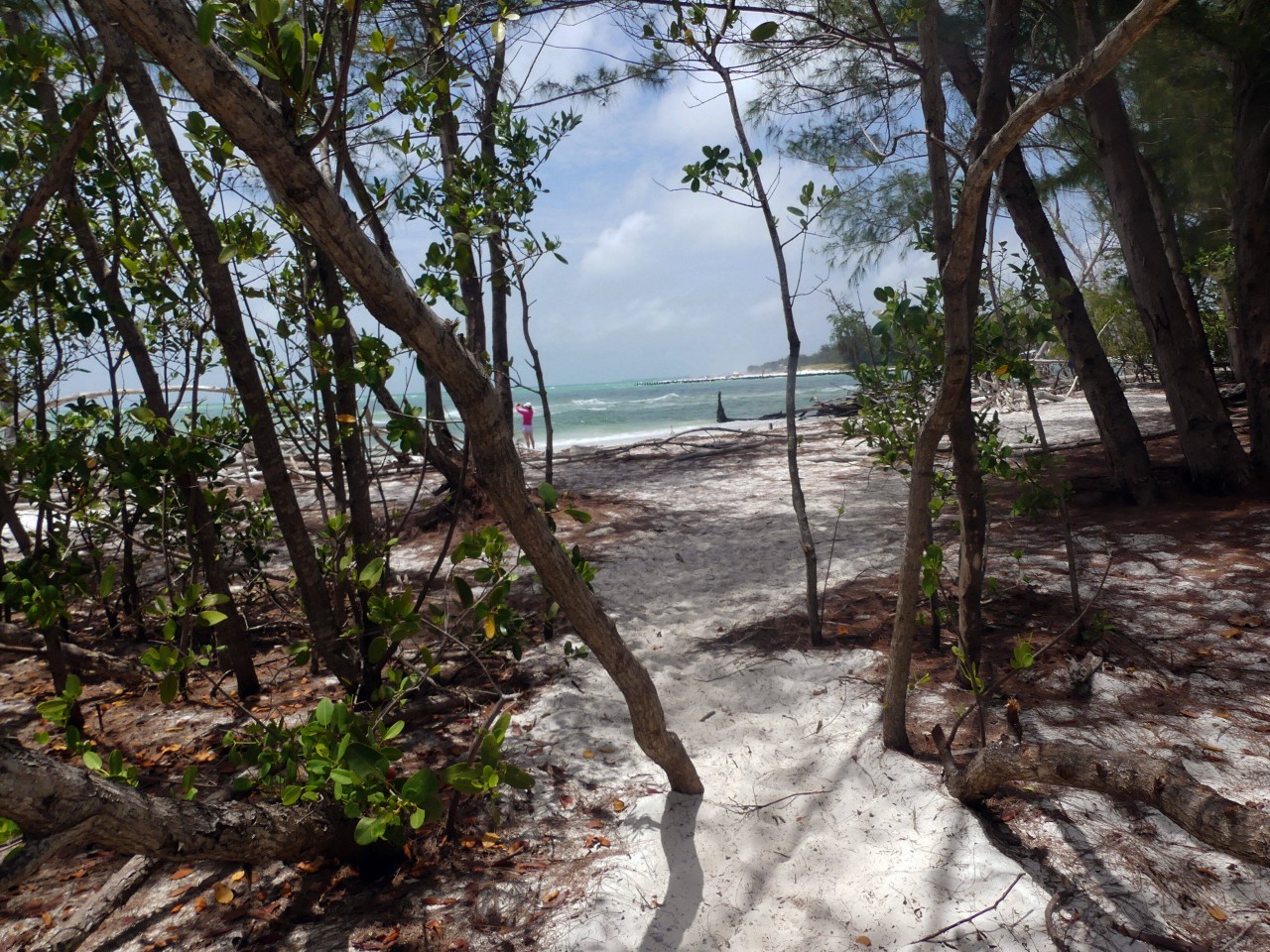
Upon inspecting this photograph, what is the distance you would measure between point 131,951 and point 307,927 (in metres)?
0.45

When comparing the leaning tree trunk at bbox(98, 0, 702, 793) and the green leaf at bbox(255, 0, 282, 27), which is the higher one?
the green leaf at bbox(255, 0, 282, 27)

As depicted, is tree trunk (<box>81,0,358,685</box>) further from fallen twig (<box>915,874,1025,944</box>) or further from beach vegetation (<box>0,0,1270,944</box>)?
fallen twig (<box>915,874,1025,944</box>)

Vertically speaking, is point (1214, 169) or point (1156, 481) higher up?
point (1214, 169)

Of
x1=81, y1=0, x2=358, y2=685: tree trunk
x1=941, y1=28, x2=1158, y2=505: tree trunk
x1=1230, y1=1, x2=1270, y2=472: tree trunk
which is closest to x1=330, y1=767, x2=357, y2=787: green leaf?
x1=81, y1=0, x2=358, y2=685: tree trunk

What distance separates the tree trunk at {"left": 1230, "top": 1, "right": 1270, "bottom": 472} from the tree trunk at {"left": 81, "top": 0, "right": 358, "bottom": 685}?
650 cm

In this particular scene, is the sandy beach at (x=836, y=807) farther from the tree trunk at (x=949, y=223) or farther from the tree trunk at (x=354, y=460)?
the tree trunk at (x=354, y=460)

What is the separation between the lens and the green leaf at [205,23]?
4.29ft

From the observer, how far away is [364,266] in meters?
1.57

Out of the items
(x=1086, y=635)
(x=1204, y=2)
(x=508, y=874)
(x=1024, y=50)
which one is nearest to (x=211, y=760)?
(x=508, y=874)

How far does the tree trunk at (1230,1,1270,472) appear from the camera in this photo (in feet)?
18.4

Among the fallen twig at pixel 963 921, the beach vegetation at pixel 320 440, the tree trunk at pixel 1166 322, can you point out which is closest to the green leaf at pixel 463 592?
the beach vegetation at pixel 320 440

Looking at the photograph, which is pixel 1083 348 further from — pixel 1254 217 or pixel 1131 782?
pixel 1131 782

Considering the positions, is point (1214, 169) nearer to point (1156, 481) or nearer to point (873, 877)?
point (1156, 481)

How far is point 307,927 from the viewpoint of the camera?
2.11m
